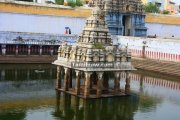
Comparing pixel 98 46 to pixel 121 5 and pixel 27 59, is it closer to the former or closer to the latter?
pixel 27 59

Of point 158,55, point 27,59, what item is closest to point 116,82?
point 27,59

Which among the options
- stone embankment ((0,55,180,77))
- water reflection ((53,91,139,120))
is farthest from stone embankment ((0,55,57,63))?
water reflection ((53,91,139,120))

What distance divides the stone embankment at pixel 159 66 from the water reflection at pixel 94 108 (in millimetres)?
11752

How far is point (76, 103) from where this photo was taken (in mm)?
21203

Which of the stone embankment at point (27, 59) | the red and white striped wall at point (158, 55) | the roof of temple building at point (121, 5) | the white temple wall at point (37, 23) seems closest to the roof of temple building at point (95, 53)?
the stone embankment at point (27, 59)

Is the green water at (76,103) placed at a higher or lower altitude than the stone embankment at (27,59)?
lower

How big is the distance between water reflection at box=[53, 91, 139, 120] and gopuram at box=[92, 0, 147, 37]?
23922 millimetres

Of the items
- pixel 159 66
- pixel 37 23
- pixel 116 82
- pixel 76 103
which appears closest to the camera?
pixel 76 103

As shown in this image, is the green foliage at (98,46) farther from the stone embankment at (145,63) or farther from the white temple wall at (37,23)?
the white temple wall at (37,23)

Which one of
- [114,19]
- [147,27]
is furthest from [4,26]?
[147,27]

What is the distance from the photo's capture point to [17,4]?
41.8m

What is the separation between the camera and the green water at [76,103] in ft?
62.9

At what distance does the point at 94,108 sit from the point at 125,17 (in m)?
30.1

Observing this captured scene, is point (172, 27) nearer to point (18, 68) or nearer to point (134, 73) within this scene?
point (134, 73)
